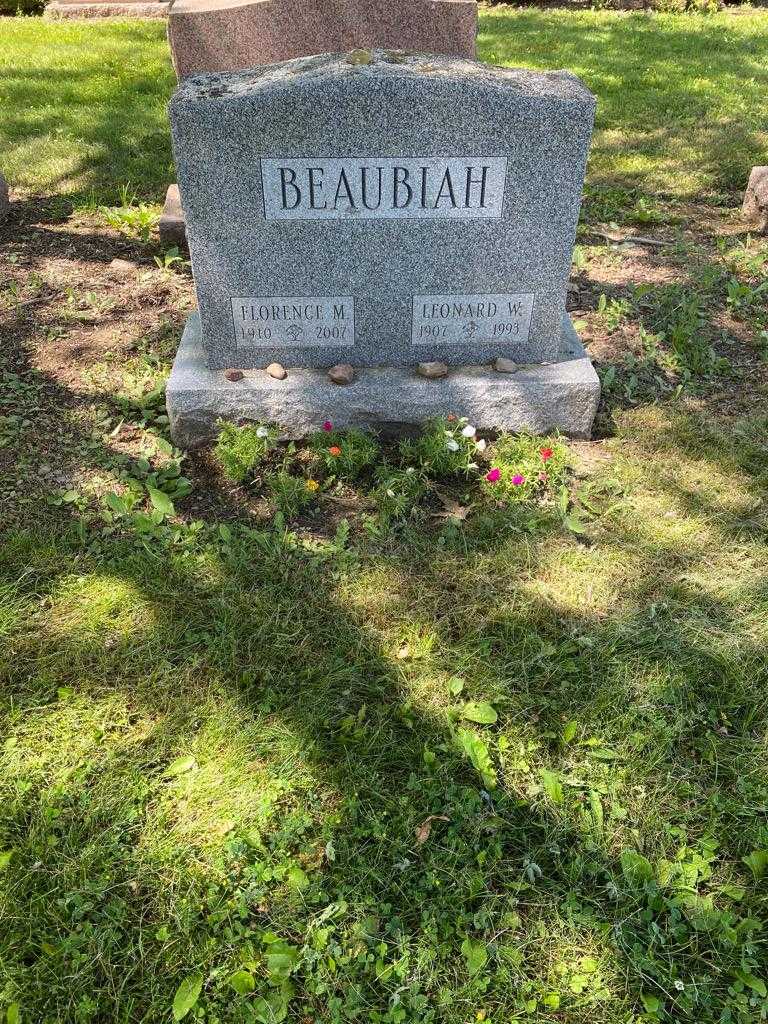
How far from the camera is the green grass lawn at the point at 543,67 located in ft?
18.8

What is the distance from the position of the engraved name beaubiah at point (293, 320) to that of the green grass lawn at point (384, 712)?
0.47 metres

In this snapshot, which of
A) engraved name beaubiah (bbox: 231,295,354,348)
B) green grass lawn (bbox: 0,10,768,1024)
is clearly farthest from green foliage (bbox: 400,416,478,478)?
engraved name beaubiah (bbox: 231,295,354,348)

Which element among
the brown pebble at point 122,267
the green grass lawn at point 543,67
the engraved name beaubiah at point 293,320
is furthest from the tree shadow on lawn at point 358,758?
the green grass lawn at point 543,67

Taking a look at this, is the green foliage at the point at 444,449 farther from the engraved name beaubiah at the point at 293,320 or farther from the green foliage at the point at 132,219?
the green foliage at the point at 132,219

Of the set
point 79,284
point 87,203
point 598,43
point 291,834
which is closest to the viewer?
point 291,834

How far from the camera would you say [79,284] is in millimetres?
4332

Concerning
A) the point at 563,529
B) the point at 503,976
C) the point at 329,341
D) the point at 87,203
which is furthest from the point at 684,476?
the point at 87,203

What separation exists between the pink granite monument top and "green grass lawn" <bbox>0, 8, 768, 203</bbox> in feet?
5.40

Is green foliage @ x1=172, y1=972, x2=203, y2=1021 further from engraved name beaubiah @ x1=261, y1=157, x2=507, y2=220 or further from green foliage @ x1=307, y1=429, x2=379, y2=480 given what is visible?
engraved name beaubiah @ x1=261, y1=157, x2=507, y2=220

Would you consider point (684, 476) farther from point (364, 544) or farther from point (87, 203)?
point (87, 203)

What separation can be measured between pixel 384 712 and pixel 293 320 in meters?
1.68

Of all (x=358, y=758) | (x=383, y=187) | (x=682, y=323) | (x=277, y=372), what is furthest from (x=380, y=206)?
(x=358, y=758)

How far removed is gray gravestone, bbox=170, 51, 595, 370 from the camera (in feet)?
9.11

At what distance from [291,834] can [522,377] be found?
2.02 meters
